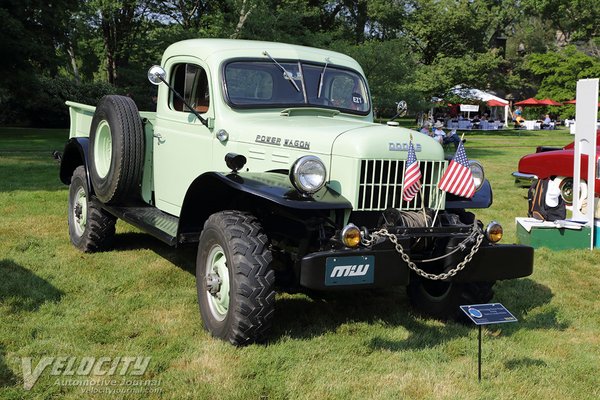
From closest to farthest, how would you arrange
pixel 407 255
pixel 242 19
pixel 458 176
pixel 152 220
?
pixel 407 255, pixel 458 176, pixel 152 220, pixel 242 19

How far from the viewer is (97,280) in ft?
18.6

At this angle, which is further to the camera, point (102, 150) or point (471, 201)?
point (102, 150)

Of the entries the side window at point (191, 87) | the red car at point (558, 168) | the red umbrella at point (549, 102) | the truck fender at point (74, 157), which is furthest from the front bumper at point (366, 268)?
the red umbrella at point (549, 102)

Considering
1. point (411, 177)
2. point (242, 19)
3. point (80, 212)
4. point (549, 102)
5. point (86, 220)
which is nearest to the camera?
point (411, 177)

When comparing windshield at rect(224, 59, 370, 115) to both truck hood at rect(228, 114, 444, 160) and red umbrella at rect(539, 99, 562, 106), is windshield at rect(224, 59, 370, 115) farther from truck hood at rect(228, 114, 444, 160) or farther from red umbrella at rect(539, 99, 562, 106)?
red umbrella at rect(539, 99, 562, 106)

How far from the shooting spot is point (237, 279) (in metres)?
4.03

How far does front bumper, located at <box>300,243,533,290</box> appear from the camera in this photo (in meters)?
3.76

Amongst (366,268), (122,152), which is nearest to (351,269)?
(366,268)

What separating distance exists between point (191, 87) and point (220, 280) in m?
2.02

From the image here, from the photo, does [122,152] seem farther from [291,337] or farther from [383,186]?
[383,186]

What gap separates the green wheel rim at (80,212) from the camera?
6906 millimetres

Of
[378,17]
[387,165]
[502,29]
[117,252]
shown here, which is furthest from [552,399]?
[502,29]

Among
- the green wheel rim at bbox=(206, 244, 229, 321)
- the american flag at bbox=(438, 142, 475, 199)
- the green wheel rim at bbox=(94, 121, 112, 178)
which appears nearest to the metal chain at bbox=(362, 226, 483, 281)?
the american flag at bbox=(438, 142, 475, 199)

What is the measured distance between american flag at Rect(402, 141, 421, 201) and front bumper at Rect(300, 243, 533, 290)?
1.33ft
